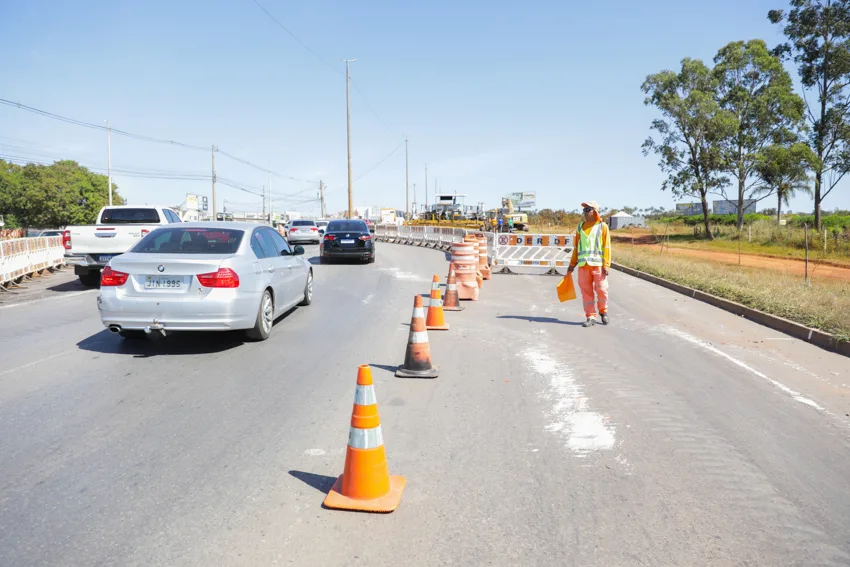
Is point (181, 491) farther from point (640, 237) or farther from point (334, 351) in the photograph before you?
point (640, 237)

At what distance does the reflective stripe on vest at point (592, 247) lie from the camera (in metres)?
9.86

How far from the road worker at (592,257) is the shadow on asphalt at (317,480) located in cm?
680

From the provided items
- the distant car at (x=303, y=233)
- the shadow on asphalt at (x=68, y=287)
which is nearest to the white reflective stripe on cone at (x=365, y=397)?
the shadow on asphalt at (x=68, y=287)

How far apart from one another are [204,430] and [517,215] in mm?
46952

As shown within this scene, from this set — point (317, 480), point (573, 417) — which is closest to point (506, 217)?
point (573, 417)

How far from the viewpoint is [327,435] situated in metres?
4.85

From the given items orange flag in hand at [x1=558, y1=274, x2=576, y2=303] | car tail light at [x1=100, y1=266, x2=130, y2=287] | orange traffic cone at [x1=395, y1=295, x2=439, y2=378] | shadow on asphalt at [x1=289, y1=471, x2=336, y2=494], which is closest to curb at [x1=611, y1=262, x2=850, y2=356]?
orange flag in hand at [x1=558, y1=274, x2=576, y2=303]

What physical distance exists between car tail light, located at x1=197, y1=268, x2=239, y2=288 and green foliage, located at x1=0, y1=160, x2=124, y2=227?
2925 inches

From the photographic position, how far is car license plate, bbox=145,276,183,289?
7352 mm

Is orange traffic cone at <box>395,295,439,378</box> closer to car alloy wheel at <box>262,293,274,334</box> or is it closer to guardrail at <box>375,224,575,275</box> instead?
car alloy wheel at <box>262,293,274,334</box>

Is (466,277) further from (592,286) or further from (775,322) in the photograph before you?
(775,322)

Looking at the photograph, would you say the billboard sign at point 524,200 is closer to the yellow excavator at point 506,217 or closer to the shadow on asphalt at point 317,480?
the yellow excavator at point 506,217

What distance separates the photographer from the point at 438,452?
179 inches

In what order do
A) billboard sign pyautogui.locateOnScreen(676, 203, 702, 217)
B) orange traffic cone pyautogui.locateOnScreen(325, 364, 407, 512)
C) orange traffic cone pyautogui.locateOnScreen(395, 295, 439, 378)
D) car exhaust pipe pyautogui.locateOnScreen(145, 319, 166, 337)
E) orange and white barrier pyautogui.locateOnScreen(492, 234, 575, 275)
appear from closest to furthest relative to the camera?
orange traffic cone pyautogui.locateOnScreen(325, 364, 407, 512) < orange traffic cone pyautogui.locateOnScreen(395, 295, 439, 378) < car exhaust pipe pyautogui.locateOnScreen(145, 319, 166, 337) < orange and white barrier pyautogui.locateOnScreen(492, 234, 575, 275) < billboard sign pyautogui.locateOnScreen(676, 203, 702, 217)
